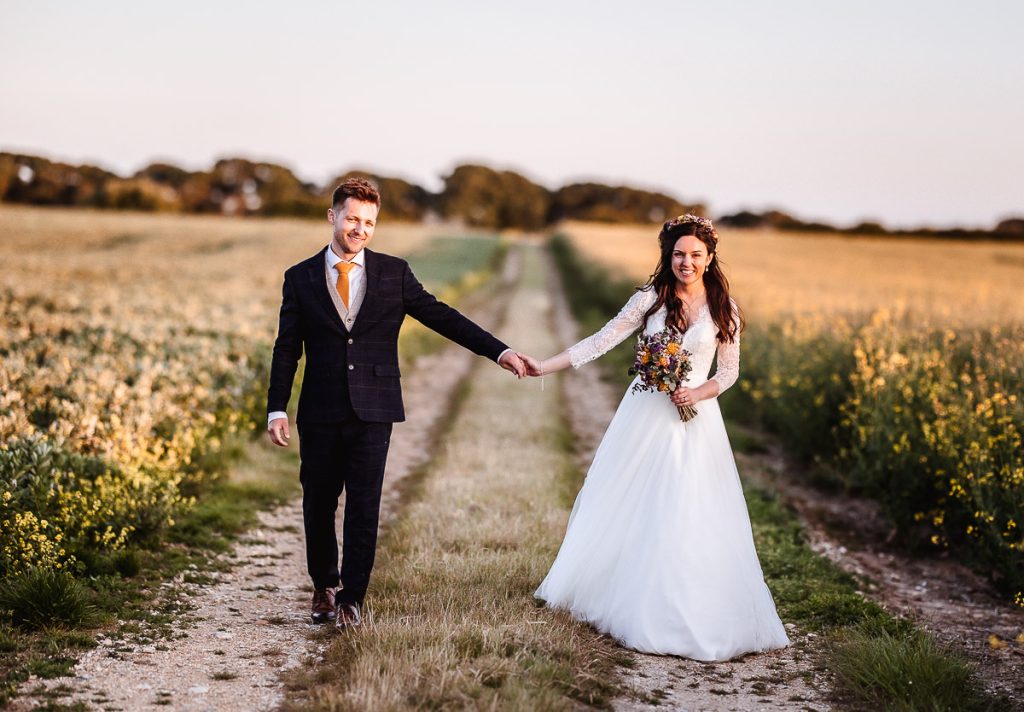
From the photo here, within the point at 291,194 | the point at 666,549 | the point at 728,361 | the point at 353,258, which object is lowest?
the point at 666,549

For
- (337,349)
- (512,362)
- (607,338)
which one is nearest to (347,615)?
(337,349)

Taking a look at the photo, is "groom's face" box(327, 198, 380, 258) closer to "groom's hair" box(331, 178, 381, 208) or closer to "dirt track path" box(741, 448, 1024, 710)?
"groom's hair" box(331, 178, 381, 208)

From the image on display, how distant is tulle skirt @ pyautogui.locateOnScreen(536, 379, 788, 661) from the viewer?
545 cm

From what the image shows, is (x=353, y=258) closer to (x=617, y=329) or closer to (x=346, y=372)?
(x=346, y=372)

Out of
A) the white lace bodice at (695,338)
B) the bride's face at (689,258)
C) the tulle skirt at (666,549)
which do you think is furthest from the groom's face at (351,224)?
the tulle skirt at (666,549)

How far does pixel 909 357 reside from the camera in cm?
962

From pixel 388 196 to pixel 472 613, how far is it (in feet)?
418

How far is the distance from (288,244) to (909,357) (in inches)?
1670

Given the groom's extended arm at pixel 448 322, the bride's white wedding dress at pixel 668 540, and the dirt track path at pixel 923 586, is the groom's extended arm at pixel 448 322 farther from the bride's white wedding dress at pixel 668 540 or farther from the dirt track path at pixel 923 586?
the dirt track path at pixel 923 586

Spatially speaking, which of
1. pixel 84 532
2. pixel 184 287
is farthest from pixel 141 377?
pixel 184 287

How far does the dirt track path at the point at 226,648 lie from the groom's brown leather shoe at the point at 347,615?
0.48 feet

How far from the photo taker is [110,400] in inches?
344

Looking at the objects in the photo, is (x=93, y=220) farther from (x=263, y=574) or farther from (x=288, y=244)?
(x=263, y=574)

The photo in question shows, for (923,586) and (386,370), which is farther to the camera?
(923,586)
